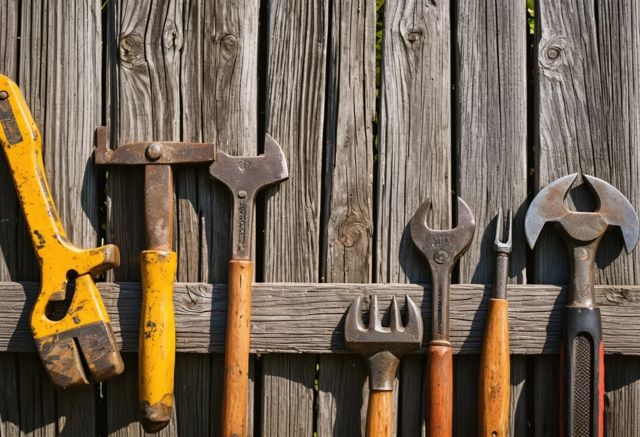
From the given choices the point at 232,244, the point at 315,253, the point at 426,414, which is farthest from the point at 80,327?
the point at 426,414

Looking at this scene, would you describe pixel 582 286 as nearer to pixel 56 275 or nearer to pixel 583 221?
pixel 583 221

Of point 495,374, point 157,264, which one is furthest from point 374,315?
point 157,264

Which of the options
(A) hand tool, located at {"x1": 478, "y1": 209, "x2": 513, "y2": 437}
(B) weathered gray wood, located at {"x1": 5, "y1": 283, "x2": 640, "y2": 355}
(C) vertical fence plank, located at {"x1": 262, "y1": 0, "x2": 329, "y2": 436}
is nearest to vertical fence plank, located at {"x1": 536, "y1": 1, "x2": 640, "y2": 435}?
(B) weathered gray wood, located at {"x1": 5, "y1": 283, "x2": 640, "y2": 355}

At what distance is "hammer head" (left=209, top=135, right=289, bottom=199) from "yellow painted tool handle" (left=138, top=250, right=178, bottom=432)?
1.08 ft

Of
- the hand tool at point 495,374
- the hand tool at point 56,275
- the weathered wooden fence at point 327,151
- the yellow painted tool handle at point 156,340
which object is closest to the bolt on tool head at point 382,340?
the weathered wooden fence at point 327,151

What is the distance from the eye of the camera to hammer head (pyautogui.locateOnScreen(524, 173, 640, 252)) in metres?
2.36

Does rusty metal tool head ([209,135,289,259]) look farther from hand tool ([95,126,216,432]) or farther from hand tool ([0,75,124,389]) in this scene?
hand tool ([0,75,124,389])

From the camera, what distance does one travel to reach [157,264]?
2.35 metres

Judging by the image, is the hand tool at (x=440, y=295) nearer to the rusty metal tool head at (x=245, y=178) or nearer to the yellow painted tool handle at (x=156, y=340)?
the rusty metal tool head at (x=245, y=178)

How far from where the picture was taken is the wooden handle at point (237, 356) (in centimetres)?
232

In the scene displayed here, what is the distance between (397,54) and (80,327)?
1434mm

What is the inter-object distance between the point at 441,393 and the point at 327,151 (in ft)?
3.01

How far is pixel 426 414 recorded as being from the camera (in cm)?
236

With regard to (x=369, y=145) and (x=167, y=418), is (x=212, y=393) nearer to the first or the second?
(x=167, y=418)
